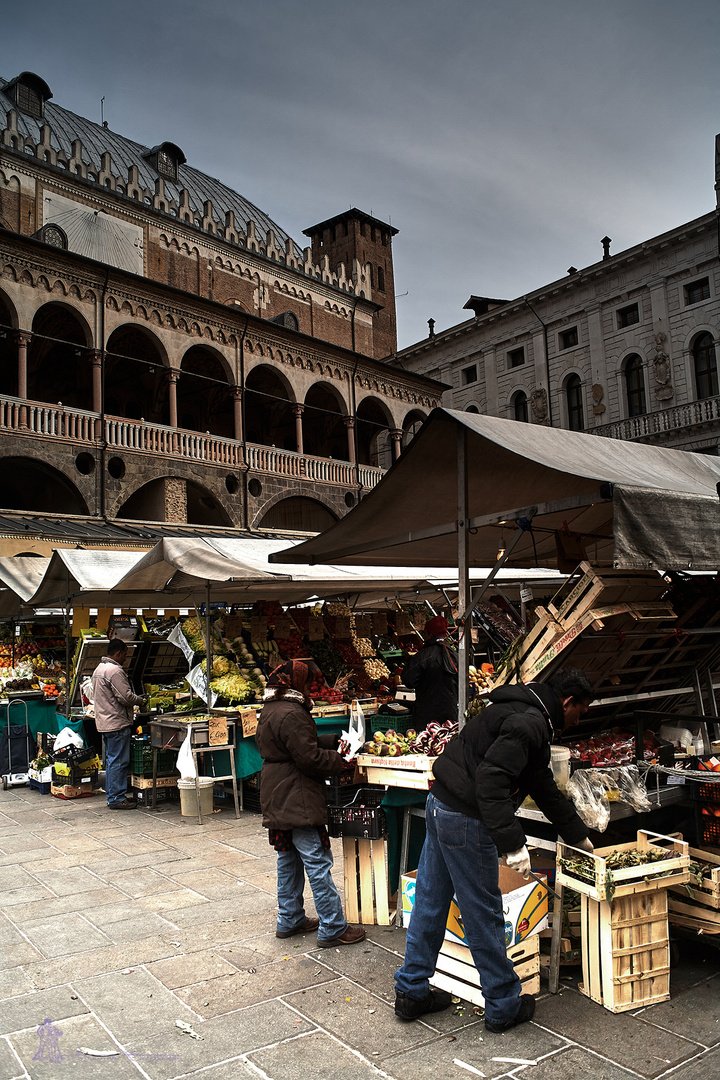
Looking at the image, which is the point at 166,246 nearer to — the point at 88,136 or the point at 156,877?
the point at 88,136

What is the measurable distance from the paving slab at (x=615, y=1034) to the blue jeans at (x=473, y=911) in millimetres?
266

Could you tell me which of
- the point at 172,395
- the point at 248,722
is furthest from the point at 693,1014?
the point at 172,395

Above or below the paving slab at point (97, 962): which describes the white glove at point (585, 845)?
above

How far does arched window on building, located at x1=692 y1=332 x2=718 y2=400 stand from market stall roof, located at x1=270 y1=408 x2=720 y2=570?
27026mm

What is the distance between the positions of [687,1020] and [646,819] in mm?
1148

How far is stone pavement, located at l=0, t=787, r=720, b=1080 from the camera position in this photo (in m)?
3.37

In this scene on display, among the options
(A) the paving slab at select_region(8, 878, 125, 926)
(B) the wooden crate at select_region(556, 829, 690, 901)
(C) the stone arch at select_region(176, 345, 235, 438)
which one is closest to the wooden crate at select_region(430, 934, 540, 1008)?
(B) the wooden crate at select_region(556, 829, 690, 901)

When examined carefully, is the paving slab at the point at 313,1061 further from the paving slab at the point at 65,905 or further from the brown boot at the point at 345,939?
the paving slab at the point at 65,905

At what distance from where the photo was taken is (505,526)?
591 centimetres

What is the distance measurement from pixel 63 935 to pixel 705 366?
3116cm

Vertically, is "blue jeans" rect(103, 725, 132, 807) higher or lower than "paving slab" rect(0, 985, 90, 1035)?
higher

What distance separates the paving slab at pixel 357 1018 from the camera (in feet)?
11.6

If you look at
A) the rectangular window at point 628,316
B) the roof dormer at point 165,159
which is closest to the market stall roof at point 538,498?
the rectangular window at point 628,316

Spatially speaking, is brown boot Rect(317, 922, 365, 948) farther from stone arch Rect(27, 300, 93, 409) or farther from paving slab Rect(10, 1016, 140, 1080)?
stone arch Rect(27, 300, 93, 409)
